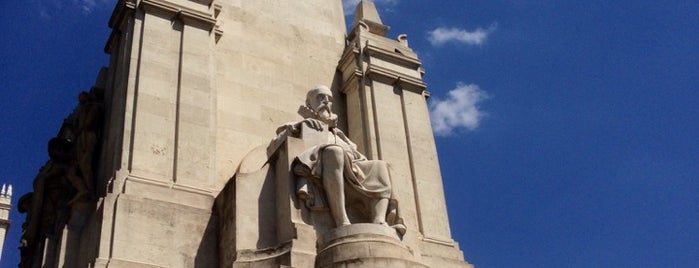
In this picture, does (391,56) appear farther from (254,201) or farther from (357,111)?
(254,201)

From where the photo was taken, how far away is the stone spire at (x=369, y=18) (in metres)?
20.2

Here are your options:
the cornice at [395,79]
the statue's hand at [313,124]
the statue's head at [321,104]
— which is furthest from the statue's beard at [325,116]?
the cornice at [395,79]

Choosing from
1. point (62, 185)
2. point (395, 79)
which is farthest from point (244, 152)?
point (395, 79)

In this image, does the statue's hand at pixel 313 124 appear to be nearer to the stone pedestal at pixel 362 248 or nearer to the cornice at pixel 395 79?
the stone pedestal at pixel 362 248

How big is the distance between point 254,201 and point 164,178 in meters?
1.67

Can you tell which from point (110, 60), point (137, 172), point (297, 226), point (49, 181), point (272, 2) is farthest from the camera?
point (272, 2)

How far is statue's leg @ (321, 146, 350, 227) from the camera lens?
1319 cm

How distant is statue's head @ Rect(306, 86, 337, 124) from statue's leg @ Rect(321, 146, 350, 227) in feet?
5.27

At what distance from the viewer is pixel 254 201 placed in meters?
13.4

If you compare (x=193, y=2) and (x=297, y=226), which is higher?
(x=193, y=2)

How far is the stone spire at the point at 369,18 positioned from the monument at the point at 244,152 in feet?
0.18

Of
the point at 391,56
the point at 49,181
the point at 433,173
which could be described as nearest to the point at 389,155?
the point at 433,173

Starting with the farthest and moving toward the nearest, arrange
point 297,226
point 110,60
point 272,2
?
point 272,2 < point 110,60 < point 297,226

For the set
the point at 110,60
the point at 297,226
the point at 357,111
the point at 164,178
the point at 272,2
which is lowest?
the point at 297,226
